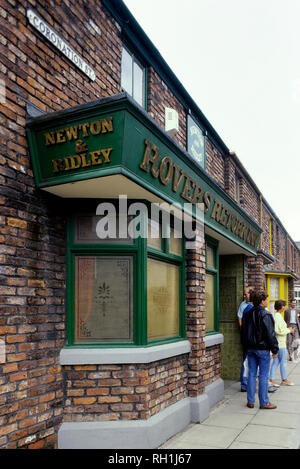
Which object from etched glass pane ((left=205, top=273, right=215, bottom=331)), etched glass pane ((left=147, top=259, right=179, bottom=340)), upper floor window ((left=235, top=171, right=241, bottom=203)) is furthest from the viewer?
upper floor window ((left=235, top=171, right=241, bottom=203))

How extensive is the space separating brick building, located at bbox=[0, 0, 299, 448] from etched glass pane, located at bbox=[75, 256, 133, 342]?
0.01 m

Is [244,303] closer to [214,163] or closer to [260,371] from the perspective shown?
[260,371]

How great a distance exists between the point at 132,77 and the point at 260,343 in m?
4.53

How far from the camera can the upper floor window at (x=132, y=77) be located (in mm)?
6672

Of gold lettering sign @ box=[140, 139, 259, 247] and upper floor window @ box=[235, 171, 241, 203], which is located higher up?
upper floor window @ box=[235, 171, 241, 203]

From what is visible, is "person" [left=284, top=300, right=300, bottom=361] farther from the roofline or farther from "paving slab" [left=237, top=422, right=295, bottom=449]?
"paving slab" [left=237, top=422, right=295, bottom=449]

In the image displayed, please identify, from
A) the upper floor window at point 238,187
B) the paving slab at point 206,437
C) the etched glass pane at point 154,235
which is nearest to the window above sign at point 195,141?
the etched glass pane at point 154,235

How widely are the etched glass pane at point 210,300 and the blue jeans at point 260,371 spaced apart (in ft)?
3.52

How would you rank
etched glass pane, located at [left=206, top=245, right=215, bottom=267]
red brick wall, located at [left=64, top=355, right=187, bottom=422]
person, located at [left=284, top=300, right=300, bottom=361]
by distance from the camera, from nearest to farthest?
red brick wall, located at [left=64, top=355, right=187, bottom=422], etched glass pane, located at [left=206, top=245, right=215, bottom=267], person, located at [left=284, top=300, right=300, bottom=361]

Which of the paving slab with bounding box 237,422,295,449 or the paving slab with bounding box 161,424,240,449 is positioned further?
the paving slab with bounding box 237,422,295,449

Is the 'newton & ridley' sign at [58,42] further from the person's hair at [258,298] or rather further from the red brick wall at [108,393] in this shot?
the person's hair at [258,298]

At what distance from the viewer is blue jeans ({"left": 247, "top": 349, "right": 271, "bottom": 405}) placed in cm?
726

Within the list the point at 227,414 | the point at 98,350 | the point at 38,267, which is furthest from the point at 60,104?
the point at 227,414

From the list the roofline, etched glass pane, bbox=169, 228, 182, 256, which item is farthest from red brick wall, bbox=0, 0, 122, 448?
etched glass pane, bbox=169, 228, 182, 256
